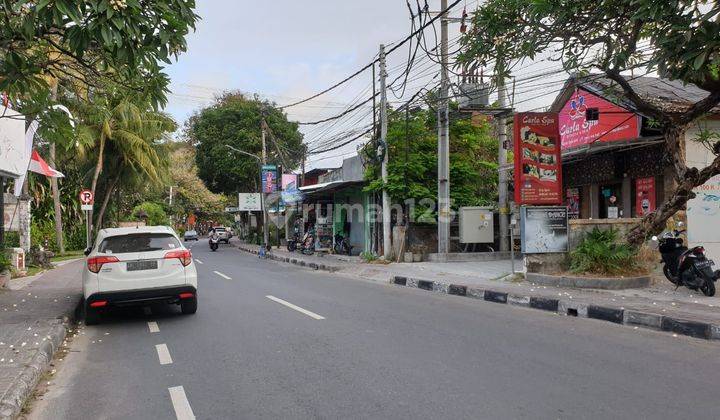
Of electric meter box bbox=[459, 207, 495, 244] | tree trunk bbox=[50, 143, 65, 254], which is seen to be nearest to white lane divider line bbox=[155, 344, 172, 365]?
electric meter box bbox=[459, 207, 495, 244]

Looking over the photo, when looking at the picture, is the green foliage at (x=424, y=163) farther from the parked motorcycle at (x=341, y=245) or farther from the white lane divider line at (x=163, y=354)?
the white lane divider line at (x=163, y=354)

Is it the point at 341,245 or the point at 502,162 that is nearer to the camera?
the point at 502,162

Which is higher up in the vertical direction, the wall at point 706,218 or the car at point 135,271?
the wall at point 706,218

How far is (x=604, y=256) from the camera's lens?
11422 millimetres

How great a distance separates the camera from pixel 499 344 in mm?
6672

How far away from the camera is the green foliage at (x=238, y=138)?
41.0 m

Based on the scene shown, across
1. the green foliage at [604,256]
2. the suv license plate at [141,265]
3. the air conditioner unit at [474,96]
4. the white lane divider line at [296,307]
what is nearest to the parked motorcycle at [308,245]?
the air conditioner unit at [474,96]

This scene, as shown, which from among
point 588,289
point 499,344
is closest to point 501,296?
point 588,289

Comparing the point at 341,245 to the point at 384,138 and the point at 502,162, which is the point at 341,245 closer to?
the point at 384,138

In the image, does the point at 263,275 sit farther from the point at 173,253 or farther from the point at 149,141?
the point at 149,141

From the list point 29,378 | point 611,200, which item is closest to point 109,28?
point 29,378

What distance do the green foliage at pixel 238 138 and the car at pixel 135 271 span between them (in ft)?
104

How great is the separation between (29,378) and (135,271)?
10.5 feet

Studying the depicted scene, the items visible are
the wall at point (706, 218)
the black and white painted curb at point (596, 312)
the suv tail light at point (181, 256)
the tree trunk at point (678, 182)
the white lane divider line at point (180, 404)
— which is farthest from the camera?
the wall at point (706, 218)
